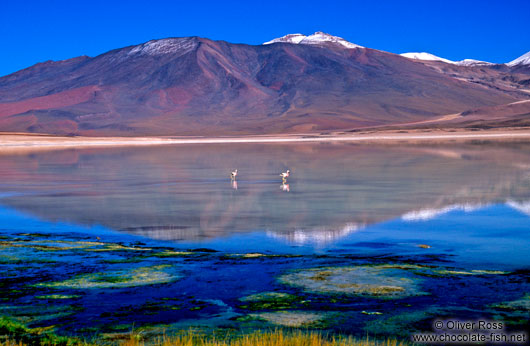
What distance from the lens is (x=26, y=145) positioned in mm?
65062

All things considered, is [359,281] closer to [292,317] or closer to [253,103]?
[292,317]

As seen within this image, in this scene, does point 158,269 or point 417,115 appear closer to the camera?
point 158,269

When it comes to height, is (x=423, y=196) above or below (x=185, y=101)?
below

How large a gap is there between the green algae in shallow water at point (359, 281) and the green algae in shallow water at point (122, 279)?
1.77 m

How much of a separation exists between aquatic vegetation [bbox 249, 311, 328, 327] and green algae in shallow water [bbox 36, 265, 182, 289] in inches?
90.1

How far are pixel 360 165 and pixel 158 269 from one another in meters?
22.1

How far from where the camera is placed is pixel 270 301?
841cm

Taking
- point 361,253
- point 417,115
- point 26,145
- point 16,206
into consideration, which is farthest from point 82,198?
point 417,115

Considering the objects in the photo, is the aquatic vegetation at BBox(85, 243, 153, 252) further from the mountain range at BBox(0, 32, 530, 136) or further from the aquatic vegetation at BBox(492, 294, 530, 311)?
the mountain range at BBox(0, 32, 530, 136)

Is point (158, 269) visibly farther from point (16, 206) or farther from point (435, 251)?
point (16, 206)

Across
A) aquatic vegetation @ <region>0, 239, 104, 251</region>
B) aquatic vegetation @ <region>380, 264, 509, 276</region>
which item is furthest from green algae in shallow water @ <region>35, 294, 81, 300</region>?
aquatic vegetation @ <region>380, 264, 509, 276</region>

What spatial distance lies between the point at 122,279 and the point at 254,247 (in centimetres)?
315

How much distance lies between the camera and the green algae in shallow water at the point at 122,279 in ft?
30.8

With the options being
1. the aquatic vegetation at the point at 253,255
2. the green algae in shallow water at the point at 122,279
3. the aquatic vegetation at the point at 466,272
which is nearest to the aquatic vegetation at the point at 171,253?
the aquatic vegetation at the point at 253,255
